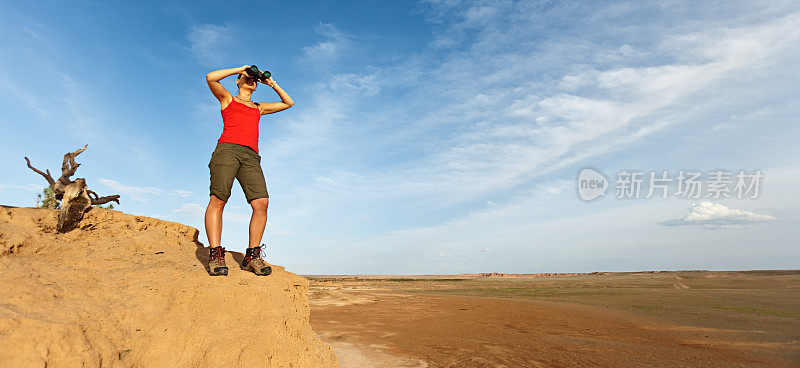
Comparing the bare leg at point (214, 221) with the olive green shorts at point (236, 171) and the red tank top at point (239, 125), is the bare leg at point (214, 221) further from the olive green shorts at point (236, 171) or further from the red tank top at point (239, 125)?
the red tank top at point (239, 125)

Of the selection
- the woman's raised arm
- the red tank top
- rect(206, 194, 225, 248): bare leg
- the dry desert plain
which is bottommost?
the dry desert plain

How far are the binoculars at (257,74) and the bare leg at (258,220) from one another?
138 cm

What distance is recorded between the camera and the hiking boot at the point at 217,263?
11.5 ft

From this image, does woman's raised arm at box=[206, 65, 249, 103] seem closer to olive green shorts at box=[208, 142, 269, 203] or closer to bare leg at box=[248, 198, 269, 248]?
olive green shorts at box=[208, 142, 269, 203]

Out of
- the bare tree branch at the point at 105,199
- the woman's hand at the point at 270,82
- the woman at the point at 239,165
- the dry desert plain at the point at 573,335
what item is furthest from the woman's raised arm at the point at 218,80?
the dry desert plain at the point at 573,335

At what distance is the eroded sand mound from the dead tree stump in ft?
0.37

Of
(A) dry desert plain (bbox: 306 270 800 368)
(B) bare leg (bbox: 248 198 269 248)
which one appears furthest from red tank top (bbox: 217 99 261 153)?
(A) dry desert plain (bbox: 306 270 800 368)

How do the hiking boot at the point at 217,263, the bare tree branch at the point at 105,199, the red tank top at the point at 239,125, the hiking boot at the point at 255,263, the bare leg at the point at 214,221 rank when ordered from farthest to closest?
the bare tree branch at the point at 105,199 → the red tank top at the point at 239,125 → the hiking boot at the point at 255,263 → the bare leg at the point at 214,221 → the hiking boot at the point at 217,263

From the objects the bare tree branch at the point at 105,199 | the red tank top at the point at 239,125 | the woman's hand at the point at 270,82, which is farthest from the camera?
the bare tree branch at the point at 105,199

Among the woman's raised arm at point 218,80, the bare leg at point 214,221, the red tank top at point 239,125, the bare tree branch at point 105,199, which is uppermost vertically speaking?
the woman's raised arm at point 218,80

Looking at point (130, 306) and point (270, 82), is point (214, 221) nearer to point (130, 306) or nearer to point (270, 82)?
point (130, 306)

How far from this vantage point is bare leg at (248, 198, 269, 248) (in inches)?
155

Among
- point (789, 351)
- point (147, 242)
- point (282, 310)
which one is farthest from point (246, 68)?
point (789, 351)

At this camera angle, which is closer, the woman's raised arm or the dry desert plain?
the woman's raised arm
